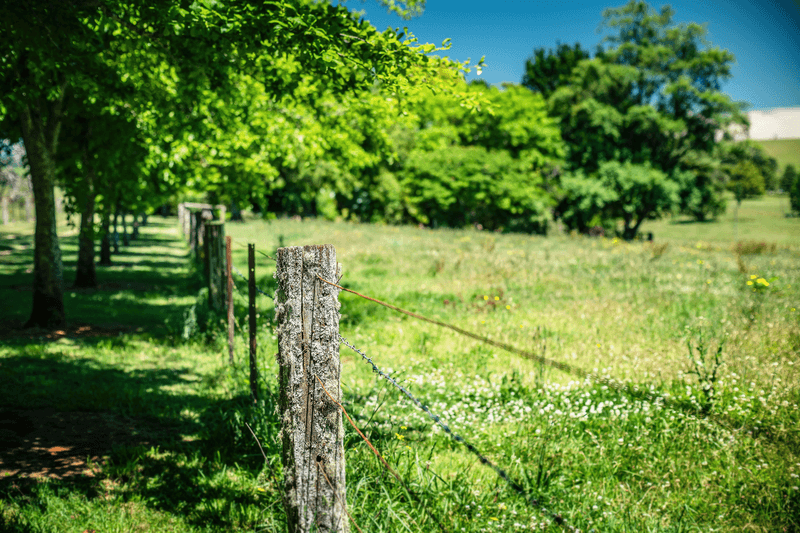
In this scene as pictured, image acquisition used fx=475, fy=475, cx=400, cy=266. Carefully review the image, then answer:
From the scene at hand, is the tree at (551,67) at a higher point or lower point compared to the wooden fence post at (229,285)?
higher

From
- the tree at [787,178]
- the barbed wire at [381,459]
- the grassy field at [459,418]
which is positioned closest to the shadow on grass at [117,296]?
the grassy field at [459,418]

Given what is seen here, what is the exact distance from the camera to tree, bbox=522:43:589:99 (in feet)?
156

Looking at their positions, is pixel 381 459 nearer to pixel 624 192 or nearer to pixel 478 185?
pixel 624 192

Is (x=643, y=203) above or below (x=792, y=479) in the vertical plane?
above

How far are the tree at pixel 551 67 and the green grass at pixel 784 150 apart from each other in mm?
131885

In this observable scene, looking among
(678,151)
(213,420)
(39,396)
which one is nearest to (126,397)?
(39,396)

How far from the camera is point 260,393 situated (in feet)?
15.7

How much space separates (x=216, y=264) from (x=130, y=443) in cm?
479

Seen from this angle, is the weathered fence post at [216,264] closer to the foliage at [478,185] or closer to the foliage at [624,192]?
the foliage at [624,192]

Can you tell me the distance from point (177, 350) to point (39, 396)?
2.23 metres

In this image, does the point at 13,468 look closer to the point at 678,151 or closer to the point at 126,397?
the point at 126,397

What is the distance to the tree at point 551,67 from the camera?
47.6 m

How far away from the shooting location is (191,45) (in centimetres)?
468

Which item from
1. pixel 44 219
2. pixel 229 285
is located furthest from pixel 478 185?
pixel 229 285
